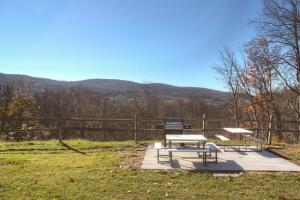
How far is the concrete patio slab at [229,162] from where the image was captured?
8.78 meters

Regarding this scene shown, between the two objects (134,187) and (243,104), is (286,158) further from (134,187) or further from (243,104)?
(243,104)

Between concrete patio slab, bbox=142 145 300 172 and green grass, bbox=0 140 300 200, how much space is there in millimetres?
620

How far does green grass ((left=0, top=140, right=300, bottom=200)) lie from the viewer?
6438mm

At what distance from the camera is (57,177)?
7805mm

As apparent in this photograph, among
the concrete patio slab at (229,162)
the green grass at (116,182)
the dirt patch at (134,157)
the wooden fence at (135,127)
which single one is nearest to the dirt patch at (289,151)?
the concrete patio slab at (229,162)

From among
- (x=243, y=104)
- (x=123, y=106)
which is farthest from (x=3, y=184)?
(x=123, y=106)

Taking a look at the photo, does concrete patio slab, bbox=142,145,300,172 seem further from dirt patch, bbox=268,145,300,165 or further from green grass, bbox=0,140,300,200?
green grass, bbox=0,140,300,200

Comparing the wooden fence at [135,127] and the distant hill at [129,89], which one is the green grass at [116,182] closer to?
the wooden fence at [135,127]

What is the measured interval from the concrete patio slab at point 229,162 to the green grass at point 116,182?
2.03 feet

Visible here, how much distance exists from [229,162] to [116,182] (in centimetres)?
357

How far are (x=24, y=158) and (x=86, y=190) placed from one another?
4389 millimetres

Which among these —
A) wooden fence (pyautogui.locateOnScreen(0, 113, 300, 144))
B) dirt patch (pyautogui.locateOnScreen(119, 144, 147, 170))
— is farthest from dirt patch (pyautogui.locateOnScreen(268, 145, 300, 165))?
dirt patch (pyautogui.locateOnScreen(119, 144, 147, 170))

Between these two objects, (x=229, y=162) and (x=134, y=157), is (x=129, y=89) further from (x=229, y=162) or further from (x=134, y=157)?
(x=229, y=162)

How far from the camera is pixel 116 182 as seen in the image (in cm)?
729
